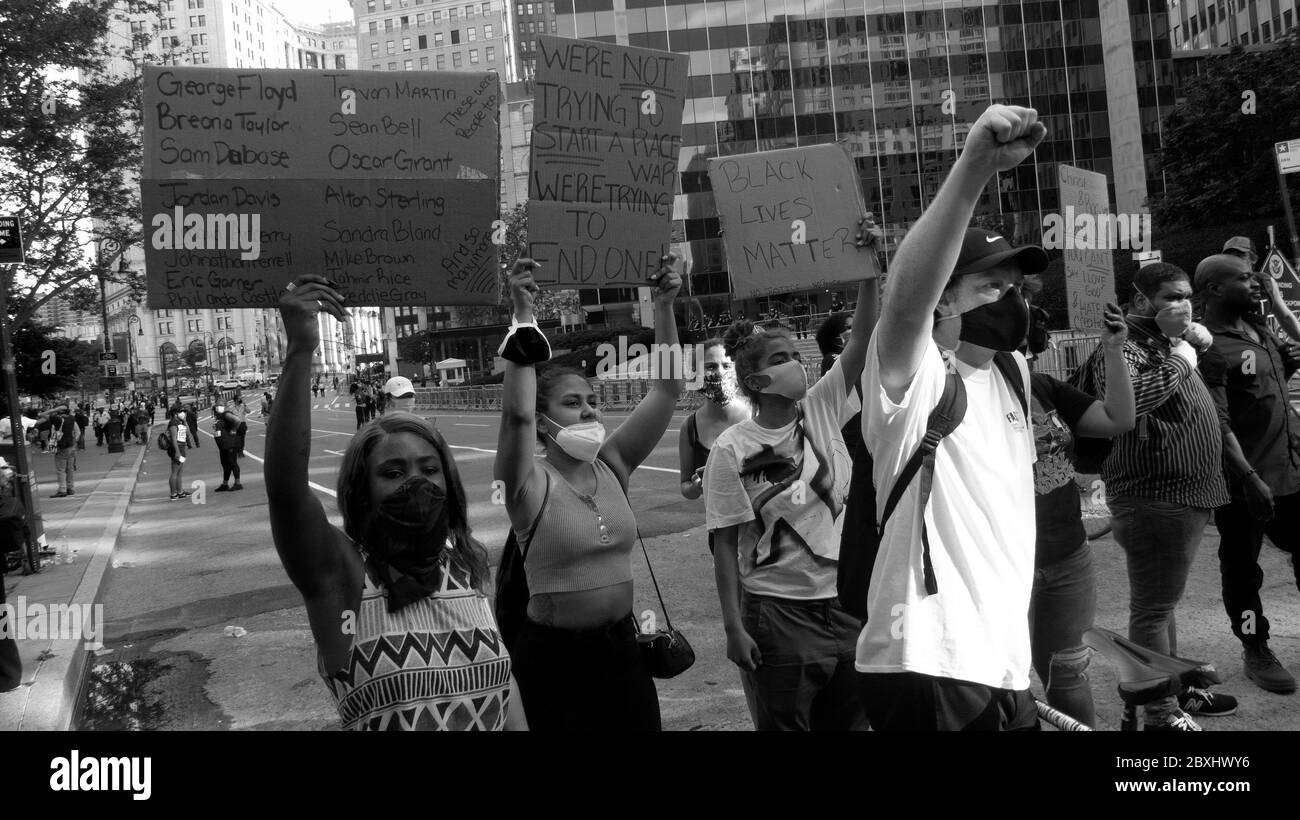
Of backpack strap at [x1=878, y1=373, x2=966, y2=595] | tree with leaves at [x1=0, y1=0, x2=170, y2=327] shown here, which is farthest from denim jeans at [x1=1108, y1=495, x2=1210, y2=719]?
tree with leaves at [x1=0, y1=0, x2=170, y2=327]

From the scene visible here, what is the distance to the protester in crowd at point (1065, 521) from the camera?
10.9 feet

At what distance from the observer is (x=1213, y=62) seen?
119 feet

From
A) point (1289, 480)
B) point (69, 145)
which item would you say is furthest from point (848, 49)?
point (1289, 480)

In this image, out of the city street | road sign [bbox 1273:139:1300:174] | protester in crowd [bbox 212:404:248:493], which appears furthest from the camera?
protester in crowd [bbox 212:404:248:493]

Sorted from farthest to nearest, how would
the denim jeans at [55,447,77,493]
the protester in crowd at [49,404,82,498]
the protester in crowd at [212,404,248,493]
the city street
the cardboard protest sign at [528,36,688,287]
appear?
the denim jeans at [55,447,77,493], the protester in crowd at [49,404,82,498], the protester in crowd at [212,404,248,493], the city street, the cardboard protest sign at [528,36,688,287]

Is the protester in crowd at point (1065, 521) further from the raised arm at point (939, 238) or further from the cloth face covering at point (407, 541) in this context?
the cloth face covering at point (407, 541)

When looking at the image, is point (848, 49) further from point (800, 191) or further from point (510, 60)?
point (510, 60)

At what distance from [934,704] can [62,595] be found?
29.4 feet

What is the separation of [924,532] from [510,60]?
150 meters

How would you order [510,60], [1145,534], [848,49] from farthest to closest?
[510,60] → [848,49] → [1145,534]

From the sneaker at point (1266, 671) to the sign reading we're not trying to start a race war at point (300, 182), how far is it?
395cm

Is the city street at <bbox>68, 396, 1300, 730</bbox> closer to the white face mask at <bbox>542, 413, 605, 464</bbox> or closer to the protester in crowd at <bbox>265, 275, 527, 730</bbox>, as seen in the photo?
the white face mask at <bbox>542, 413, 605, 464</bbox>

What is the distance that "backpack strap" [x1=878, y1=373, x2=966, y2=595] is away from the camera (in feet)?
6.71

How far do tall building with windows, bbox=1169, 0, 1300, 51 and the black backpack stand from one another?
2277 inches
